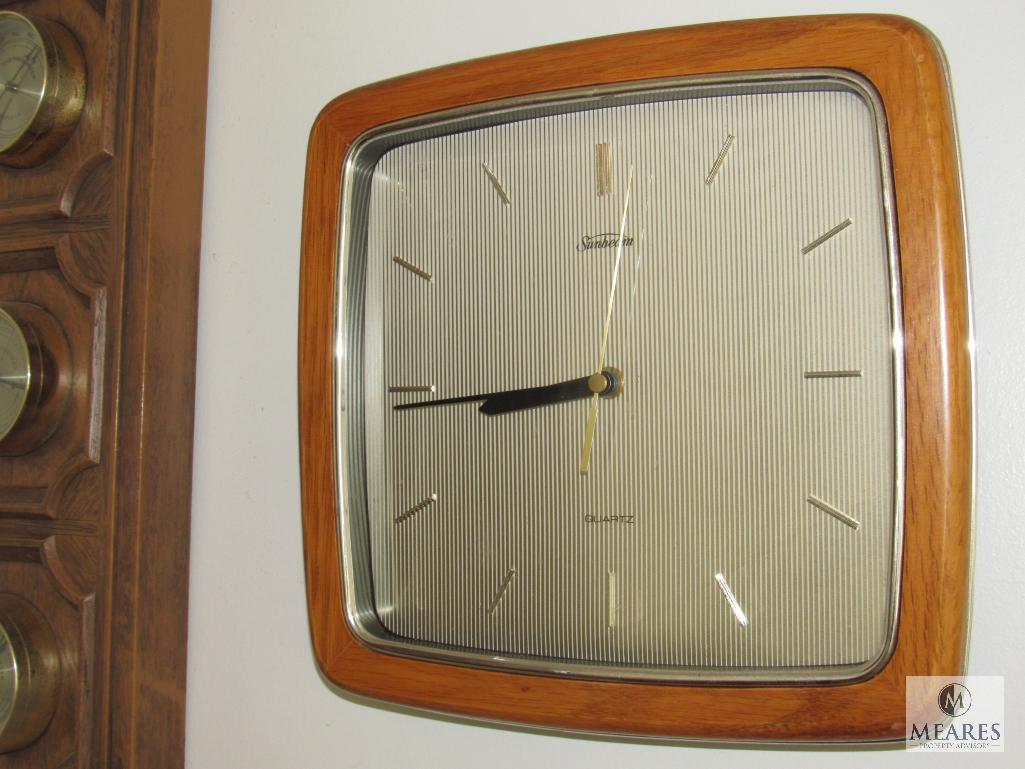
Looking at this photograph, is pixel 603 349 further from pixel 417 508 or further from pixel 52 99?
pixel 52 99

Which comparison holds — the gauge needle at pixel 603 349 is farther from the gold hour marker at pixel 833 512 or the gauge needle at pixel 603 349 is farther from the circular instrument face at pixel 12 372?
the circular instrument face at pixel 12 372

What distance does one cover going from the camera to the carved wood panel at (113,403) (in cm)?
81

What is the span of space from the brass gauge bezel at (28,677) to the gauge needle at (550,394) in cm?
46

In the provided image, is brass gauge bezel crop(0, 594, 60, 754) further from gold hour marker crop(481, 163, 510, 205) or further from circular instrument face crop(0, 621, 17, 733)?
gold hour marker crop(481, 163, 510, 205)

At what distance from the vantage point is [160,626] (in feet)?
2.74

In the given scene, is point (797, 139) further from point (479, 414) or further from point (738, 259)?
point (479, 414)

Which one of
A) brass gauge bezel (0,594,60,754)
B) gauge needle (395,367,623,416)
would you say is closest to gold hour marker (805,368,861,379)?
gauge needle (395,367,623,416)

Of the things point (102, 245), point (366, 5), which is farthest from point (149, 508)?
point (366, 5)

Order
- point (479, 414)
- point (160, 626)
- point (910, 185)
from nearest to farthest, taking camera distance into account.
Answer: point (910, 185), point (479, 414), point (160, 626)

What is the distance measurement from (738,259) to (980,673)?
36cm

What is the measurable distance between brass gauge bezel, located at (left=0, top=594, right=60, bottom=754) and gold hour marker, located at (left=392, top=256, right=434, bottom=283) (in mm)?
484

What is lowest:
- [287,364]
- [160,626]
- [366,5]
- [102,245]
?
[160,626]

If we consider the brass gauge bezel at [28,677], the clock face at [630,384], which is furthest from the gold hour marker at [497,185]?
the brass gauge bezel at [28,677]

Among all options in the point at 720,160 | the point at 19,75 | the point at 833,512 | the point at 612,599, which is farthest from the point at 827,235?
the point at 19,75
